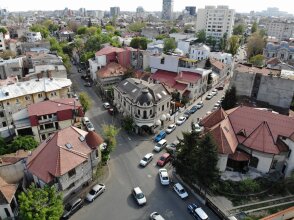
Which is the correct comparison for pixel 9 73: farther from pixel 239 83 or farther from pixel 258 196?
pixel 258 196

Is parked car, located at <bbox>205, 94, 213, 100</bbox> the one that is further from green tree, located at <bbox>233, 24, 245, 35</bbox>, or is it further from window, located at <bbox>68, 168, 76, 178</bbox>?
green tree, located at <bbox>233, 24, 245, 35</bbox>

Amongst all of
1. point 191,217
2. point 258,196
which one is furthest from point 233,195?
point 191,217

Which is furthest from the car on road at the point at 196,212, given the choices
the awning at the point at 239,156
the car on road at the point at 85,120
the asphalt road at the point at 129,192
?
the car on road at the point at 85,120

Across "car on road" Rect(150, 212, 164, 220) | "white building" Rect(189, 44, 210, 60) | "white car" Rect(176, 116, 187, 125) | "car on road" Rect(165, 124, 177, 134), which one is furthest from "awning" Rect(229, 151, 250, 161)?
"white building" Rect(189, 44, 210, 60)

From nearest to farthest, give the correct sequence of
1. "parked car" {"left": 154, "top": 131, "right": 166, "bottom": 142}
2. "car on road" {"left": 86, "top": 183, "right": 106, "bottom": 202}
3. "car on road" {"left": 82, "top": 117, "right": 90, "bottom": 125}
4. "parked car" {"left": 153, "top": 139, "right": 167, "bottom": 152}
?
"car on road" {"left": 86, "top": 183, "right": 106, "bottom": 202}, "parked car" {"left": 153, "top": 139, "right": 167, "bottom": 152}, "parked car" {"left": 154, "top": 131, "right": 166, "bottom": 142}, "car on road" {"left": 82, "top": 117, "right": 90, "bottom": 125}

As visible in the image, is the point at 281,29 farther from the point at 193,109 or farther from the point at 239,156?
the point at 239,156

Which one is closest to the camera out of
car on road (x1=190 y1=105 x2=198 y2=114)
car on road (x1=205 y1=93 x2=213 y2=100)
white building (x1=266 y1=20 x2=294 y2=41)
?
car on road (x1=190 y1=105 x2=198 y2=114)

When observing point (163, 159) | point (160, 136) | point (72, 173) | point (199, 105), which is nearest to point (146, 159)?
point (163, 159)

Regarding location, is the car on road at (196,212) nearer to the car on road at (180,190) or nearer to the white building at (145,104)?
the car on road at (180,190)
